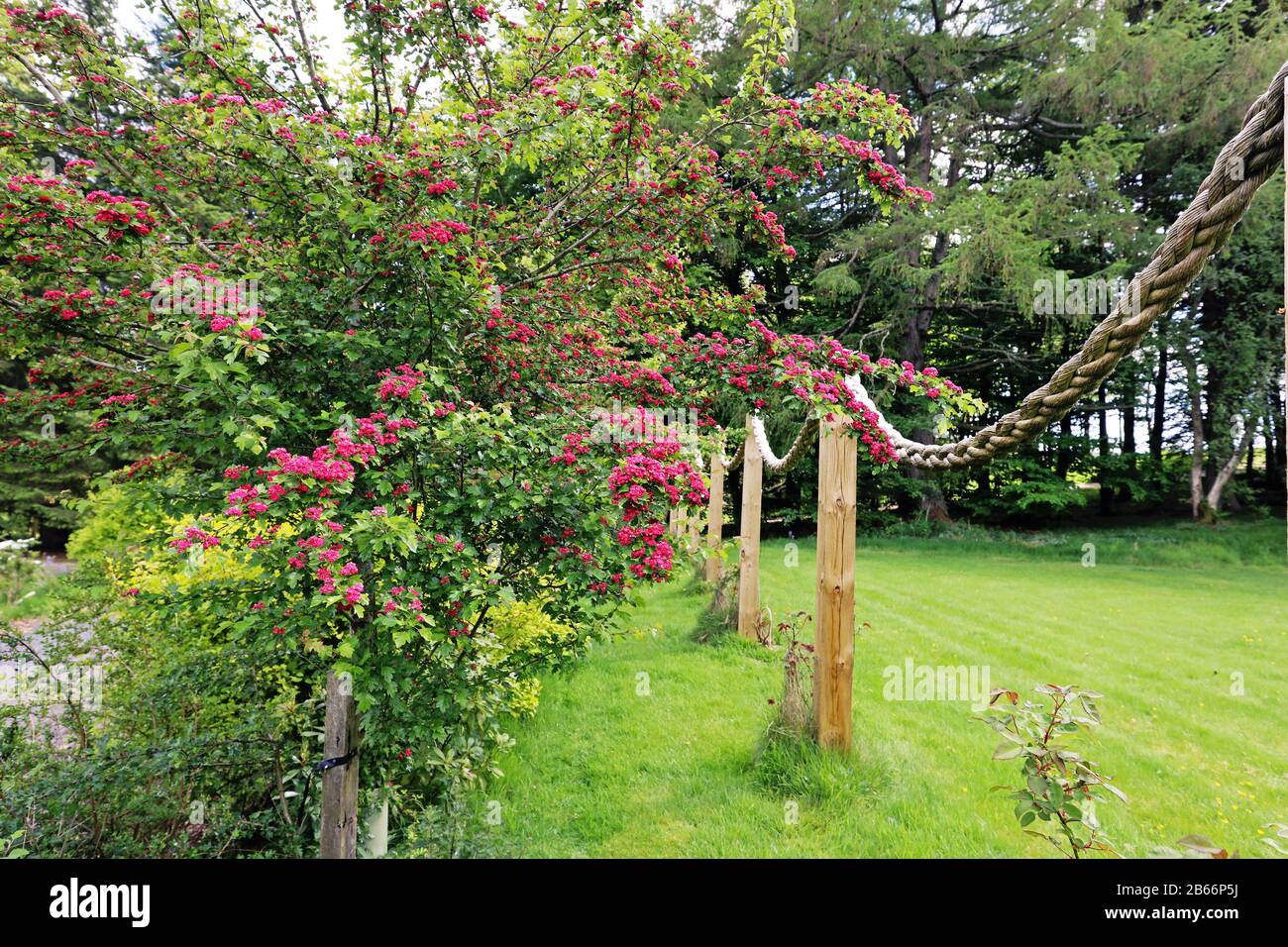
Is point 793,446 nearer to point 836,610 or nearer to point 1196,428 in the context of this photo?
point 836,610

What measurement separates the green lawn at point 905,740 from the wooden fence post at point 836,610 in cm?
23

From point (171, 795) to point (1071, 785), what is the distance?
372 centimetres

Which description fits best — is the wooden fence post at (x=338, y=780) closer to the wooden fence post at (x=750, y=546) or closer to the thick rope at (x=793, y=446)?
the thick rope at (x=793, y=446)

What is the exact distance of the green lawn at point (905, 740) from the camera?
2.97 metres

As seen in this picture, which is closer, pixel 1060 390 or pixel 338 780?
pixel 1060 390

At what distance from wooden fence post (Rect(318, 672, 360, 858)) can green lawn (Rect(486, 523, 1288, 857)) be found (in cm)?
89

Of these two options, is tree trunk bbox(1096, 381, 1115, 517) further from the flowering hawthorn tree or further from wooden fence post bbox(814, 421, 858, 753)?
the flowering hawthorn tree

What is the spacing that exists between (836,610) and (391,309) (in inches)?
107

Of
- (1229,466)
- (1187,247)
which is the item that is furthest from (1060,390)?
(1229,466)

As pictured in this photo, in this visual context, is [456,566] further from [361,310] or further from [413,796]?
[413,796]

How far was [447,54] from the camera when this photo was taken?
2768 mm

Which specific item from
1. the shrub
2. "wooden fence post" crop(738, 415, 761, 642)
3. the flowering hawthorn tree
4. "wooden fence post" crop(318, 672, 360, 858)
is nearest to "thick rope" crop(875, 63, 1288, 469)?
the shrub

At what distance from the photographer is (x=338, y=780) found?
2.43 metres

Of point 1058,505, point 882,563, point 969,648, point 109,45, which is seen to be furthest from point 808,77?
point 109,45
